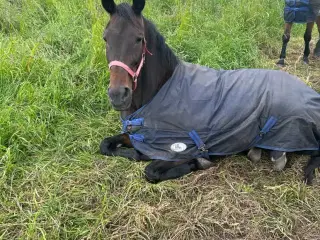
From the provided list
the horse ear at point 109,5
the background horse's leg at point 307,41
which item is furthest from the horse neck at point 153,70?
the background horse's leg at point 307,41

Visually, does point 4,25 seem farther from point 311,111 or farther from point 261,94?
point 311,111

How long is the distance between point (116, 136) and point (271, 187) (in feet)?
4.39

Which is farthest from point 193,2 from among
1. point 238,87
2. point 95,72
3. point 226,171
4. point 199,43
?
point 226,171

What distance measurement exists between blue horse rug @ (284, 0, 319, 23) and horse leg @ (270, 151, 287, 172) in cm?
285

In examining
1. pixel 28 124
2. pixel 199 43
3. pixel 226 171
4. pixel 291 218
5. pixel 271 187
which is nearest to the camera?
pixel 291 218

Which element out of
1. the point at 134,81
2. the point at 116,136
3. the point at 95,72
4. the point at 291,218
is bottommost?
the point at 291,218

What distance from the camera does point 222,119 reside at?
8.97ft

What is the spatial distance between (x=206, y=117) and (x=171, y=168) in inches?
19.5

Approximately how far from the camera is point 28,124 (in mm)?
3035

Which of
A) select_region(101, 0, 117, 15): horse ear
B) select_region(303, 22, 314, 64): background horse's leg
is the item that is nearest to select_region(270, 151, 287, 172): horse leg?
select_region(101, 0, 117, 15): horse ear

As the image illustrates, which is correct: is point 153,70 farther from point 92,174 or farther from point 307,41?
point 307,41

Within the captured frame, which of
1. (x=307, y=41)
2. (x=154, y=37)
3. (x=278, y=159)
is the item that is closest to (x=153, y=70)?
(x=154, y=37)

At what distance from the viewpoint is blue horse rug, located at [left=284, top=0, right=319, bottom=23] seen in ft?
15.8

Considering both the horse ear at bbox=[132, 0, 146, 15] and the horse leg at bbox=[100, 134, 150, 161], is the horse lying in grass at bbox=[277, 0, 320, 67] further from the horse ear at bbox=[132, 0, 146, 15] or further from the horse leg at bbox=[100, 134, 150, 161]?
the horse ear at bbox=[132, 0, 146, 15]
